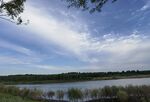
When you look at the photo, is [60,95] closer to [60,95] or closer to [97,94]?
[60,95]

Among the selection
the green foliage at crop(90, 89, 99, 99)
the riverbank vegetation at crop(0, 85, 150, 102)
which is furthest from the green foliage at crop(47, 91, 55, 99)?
the green foliage at crop(90, 89, 99, 99)

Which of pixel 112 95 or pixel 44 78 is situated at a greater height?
pixel 44 78

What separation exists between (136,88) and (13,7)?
28.4 m

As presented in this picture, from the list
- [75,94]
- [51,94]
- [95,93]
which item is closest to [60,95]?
[51,94]

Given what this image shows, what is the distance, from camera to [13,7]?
59.6ft

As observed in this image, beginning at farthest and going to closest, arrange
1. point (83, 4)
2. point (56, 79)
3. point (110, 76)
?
point (110, 76) < point (56, 79) < point (83, 4)

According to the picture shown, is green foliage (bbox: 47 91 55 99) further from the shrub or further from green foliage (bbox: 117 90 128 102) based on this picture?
green foliage (bbox: 117 90 128 102)

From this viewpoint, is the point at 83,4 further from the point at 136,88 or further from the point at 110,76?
the point at 110,76

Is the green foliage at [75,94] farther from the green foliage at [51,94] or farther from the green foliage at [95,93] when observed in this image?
the green foliage at [51,94]

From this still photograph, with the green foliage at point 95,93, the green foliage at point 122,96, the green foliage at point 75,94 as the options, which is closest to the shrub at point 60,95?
the green foliage at point 75,94

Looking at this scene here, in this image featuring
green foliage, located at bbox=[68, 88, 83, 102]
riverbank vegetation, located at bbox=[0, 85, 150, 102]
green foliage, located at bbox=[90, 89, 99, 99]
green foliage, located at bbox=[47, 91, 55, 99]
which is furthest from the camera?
green foliage, located at bbox=[47, 91, 55, 99]

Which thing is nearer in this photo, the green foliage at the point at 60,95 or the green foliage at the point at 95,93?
the green foliage at the point at 95,93

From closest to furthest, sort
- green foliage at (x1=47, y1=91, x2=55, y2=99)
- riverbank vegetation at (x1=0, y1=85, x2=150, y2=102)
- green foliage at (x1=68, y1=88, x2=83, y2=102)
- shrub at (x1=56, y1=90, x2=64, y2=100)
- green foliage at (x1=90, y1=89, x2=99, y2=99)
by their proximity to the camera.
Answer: riverbank vegetation at (x1=0, y1=85, x2=150, y2=102)
green foliage at (x1=68, y1=88, x2=83, y2=102)
green foliage at (x1=90, y1=89, x2=99, y2=99)
shrub at (x1=56, y1=90, x2=64, y2=100)
green foliage at (x1=47, y1=91, x2=55, y2=99)

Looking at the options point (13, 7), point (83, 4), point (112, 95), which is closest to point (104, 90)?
point (112, 95)
